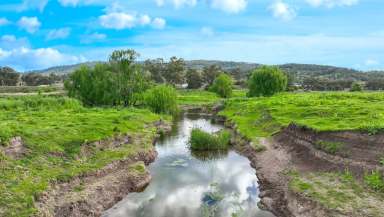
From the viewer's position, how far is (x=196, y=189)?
115ft

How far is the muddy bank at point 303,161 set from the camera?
2886cm

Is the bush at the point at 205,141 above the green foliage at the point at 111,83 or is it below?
below

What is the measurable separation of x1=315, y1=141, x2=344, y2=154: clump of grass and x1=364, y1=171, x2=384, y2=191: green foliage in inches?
249

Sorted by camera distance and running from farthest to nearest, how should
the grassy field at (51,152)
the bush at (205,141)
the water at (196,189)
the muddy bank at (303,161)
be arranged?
the bush at (205,141) < the water at (196,189) < the muddy bank at (303,161) < the grassy field at (51,152)

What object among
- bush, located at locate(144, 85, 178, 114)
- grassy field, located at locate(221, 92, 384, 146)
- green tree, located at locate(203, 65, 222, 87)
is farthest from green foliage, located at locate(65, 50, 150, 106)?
green tree, located at locate(203, 65, 222, 87)

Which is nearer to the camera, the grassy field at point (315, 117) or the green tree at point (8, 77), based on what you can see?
the grassy field at point (315, 117)

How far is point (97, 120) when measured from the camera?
52.2 meters

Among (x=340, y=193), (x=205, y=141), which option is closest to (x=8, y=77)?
(x=205, y=141)

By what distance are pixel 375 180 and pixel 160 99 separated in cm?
5826

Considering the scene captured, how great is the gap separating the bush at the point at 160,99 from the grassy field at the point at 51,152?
73.6ft

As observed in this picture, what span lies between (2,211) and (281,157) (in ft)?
88.1

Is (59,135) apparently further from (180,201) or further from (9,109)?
(9,109)

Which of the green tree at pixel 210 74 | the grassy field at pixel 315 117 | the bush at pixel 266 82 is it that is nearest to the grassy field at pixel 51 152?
the grassy field at pixel 315 117

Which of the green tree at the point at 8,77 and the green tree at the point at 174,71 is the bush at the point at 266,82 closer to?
the green tree at the point at 174,71
